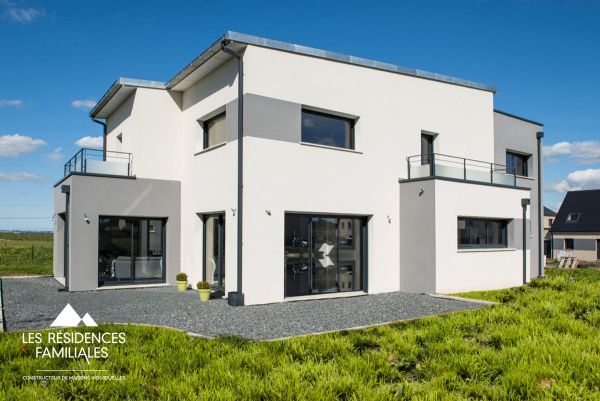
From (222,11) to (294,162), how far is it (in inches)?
200

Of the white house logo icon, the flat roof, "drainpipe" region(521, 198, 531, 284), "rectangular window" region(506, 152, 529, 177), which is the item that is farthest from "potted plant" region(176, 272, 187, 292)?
"rectangular window" region(506, 152, 529, 177)

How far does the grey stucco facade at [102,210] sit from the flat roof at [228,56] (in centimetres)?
328

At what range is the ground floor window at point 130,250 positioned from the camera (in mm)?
13859

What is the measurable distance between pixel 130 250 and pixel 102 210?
1.57 metres

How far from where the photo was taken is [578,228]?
137ft

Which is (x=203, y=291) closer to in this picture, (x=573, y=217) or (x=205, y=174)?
(x=205, y=174)

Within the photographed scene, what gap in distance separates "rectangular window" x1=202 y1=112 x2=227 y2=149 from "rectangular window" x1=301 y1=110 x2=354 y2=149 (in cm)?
248

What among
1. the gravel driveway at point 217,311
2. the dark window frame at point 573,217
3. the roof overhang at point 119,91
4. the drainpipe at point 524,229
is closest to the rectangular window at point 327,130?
the gravel driveway at point 217,311

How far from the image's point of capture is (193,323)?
8.57 meters

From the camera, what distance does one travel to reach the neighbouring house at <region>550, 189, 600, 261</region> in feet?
133

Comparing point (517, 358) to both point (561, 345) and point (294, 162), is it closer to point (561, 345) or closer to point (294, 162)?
point (561, 345)

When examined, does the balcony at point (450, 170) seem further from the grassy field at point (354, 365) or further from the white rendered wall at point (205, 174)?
the grassy field at point (354, 365)

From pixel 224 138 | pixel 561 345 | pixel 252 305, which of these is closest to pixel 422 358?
pixel 561 345

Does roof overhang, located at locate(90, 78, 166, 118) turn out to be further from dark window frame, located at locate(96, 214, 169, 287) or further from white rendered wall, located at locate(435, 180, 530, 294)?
white rendered wall, located at locate(435, 180, 530, 294)
